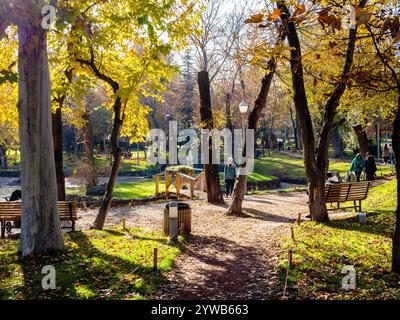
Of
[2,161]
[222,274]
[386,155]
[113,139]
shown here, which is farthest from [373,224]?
[2,161]

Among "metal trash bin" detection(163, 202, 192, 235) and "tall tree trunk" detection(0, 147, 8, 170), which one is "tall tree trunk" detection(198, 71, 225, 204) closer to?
"metal trash bin" detection(163, 202, 192, 235)

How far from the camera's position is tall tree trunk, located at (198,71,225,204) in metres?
16.0

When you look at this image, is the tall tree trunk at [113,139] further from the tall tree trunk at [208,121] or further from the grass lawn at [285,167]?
the grass lawn at [285,167]

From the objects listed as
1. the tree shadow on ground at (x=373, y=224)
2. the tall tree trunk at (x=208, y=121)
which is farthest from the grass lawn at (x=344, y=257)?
the tall tree trunk at (x=208, y=121)

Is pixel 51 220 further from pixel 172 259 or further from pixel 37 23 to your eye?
pixel 37 23

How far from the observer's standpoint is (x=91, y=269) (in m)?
6.76

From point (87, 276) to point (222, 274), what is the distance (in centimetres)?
227

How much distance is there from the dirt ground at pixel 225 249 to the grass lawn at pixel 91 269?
1.18 feet

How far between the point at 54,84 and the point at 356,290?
906cm

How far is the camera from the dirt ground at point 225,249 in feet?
20.6

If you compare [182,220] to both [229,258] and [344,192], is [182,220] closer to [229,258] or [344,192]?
[229,258]

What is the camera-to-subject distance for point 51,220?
7.46 meters

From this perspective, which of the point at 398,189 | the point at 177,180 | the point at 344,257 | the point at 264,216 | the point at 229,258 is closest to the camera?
the point at 398,189
